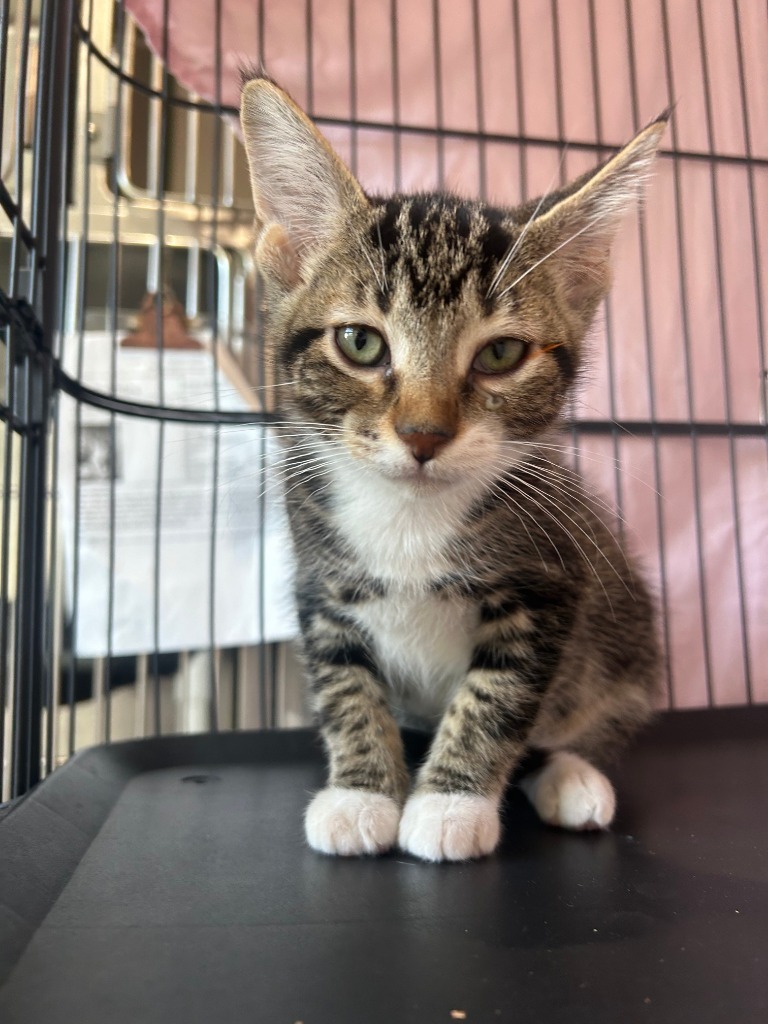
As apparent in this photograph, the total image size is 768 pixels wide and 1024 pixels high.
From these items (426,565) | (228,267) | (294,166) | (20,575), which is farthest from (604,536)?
(228,267)

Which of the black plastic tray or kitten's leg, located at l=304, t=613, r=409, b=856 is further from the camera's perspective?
kitten's leg, located at l=304, t=613, r=409, b=856

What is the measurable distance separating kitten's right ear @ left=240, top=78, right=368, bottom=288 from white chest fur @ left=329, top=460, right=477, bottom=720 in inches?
9.7

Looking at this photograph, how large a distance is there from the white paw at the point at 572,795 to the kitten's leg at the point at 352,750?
136 mm

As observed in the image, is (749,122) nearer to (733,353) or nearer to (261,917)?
(733,353)

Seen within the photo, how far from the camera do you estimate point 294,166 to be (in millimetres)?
741

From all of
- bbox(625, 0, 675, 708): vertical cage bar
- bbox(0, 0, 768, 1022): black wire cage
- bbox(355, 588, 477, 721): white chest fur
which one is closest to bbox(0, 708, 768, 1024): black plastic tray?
bbox(355, 588, 477, 721): white chest fur

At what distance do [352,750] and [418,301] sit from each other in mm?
426

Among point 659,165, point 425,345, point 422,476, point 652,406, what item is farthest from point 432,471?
point 659,165

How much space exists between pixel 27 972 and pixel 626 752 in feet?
2.53

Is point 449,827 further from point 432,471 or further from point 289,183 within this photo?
point 289,183

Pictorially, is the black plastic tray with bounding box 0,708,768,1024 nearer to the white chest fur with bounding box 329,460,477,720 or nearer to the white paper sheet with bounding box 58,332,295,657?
the white chest fur with bounding box 329,460,477,720

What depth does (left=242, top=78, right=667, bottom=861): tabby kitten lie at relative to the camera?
67cm

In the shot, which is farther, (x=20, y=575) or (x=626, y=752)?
(x=626, y=752)

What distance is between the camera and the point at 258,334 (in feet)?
3.26
